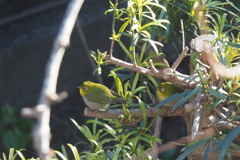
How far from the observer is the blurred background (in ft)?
10.4

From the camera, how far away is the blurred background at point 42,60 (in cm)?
318

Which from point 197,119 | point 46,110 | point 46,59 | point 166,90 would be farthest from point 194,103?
point 46,59

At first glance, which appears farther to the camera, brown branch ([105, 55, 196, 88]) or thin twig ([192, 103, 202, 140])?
brown branch ([105, 55, 196, 88])

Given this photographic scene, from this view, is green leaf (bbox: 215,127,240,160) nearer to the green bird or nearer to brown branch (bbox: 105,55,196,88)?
brown branch (bbox: 105,55,196,88)

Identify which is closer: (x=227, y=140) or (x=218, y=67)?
(x=227, y=140)

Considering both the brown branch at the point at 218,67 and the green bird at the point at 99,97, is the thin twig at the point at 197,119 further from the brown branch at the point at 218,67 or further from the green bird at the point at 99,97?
the green bird at the point at 99,97

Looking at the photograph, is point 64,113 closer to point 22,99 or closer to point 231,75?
point 22,99

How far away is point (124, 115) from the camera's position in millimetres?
1386

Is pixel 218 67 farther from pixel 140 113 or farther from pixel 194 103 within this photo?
pixel 140 113

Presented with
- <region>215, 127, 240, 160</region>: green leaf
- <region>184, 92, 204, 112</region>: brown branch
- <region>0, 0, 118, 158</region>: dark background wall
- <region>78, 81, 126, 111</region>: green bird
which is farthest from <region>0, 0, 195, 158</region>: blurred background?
<region>215, 127, 240, 160</region>: green leaf

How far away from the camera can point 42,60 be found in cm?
331

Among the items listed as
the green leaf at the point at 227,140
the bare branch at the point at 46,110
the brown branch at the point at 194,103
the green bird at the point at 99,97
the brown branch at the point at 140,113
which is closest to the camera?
the bare branch at the point at 46,110

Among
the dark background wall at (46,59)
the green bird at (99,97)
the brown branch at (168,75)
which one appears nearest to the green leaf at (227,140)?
the brown branch at (168,75)

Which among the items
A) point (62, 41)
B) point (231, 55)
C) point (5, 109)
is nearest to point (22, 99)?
point (5, 109)
